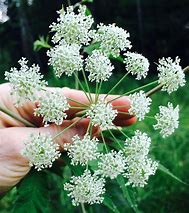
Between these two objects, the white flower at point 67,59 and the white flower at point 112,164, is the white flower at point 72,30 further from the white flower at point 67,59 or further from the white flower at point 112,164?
the white flower at point 112,164

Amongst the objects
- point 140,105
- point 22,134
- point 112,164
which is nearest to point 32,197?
point 22,134

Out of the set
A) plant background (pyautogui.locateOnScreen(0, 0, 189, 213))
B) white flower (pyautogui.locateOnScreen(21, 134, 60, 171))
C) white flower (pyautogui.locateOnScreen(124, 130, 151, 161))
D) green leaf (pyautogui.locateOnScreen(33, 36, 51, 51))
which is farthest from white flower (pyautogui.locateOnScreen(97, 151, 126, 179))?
plant background (pyautogui.locateOnScreen(0, 0, 189, 213))

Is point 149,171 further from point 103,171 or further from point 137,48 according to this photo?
point 137,48

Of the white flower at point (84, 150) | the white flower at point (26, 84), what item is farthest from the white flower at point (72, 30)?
the white flower at point (84, 150)

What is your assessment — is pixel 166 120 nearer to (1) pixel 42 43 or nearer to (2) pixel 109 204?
(2) pixel 109 204

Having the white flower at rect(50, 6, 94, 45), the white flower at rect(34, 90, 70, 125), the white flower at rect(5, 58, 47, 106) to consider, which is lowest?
the white flower at rect(34, 90, 70, 125)

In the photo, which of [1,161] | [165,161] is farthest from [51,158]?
[165,161]

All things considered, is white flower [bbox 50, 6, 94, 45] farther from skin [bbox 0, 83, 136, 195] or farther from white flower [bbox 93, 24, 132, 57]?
skin [bbox 0, 83, 136, 195]
